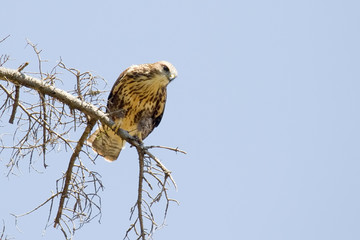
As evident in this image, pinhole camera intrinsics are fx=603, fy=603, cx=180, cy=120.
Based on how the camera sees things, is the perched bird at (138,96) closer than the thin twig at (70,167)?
No

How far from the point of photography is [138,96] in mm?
6820

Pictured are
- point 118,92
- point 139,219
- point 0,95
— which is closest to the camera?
point 0,95

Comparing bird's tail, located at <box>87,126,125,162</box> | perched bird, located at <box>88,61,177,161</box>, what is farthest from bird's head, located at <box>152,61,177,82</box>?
bird's tail, located at <box>87,126,125,162</box>

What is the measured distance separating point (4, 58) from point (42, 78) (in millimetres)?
314

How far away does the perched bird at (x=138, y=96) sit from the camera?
6.79m

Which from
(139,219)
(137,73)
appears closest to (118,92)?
(137,73)

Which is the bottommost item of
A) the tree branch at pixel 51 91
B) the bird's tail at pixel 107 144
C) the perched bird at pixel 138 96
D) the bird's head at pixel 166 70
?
the tree branch at pixel 51 91

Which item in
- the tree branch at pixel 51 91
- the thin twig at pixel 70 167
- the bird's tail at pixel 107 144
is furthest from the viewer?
the bird's tail at pixel 107 144

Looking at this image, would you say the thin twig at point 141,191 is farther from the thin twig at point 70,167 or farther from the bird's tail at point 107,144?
the bird's tail at point 107,144

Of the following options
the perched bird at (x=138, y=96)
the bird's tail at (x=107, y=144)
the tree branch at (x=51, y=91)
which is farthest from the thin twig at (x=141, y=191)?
the perched bird at (x=138, y=96)

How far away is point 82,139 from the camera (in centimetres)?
489

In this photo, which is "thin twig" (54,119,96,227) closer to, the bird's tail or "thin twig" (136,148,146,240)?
"thin twig" (136,148,146,240)

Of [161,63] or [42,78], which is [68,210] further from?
[161,63]

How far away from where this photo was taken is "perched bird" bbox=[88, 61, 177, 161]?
6793 millimetres
